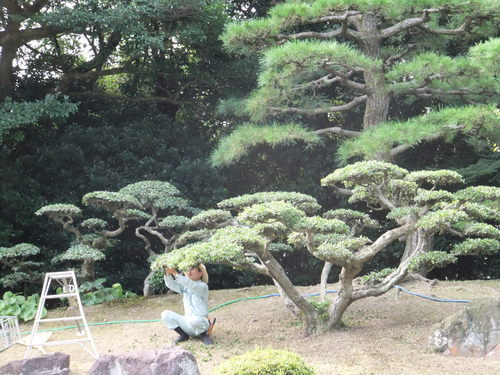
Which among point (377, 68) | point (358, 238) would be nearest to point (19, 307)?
point (358, 238)

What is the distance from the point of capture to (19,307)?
6477 millimetres

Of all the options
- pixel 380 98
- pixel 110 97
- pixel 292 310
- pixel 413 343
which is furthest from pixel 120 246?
pixel 413 343

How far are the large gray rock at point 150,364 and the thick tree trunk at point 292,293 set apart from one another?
4.62 feet

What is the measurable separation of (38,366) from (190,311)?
160cm

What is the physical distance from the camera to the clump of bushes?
281cm

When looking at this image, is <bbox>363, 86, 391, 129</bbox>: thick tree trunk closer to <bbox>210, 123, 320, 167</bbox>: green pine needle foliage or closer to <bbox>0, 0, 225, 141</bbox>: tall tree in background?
<bbox>210, 123, 320, 167</bbox>: green pine needle foliage

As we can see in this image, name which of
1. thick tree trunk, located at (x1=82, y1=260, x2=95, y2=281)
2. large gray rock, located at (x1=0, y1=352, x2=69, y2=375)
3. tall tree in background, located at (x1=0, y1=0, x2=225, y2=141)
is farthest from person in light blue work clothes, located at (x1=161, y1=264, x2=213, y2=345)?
tall tree in background, located at (x1=0, y1=0, x2=225, y2=141)

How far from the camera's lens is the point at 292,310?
5195mm

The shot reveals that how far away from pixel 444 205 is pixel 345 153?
1.51m

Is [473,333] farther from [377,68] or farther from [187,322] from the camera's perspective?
[377,68]

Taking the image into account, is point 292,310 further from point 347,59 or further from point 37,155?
point 37,155

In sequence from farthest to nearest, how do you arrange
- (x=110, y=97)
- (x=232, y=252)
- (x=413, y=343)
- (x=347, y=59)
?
1. (x=110, y=97)
2. (x=347, y=59)
3. (x=413, y=343)
4. (x=232, y=252)

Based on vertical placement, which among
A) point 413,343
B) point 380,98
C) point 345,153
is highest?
point 380,98

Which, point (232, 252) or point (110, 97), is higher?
point (110, 97)
